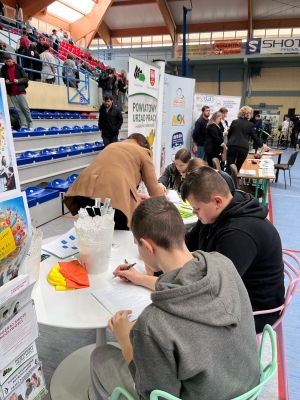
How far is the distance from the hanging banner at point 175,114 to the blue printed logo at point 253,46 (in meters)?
10.1

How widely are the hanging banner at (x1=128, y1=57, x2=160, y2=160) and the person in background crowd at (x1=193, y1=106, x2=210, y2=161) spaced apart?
2.84 m

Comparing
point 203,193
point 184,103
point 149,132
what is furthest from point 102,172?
point 184,103

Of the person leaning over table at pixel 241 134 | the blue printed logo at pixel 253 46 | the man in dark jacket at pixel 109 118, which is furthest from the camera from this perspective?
the blue printed logo at pixel 253 46

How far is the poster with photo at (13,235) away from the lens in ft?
2.79

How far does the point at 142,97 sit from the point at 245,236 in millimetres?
2325

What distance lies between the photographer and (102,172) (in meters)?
2.01

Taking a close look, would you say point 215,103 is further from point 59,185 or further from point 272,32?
point 272,32

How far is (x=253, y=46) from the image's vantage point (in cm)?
1384

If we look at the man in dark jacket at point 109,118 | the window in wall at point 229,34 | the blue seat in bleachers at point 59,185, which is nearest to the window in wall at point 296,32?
the window in wall at point 229,34

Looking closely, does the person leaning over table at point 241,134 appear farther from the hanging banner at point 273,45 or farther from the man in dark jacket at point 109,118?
the hanging banner at point 273,45

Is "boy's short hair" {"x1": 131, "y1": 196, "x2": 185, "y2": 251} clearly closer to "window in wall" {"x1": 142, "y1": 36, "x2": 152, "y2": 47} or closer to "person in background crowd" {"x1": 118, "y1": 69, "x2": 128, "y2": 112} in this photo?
"person in background crowd" {"x1": 118, "y1": 69, "x2": 128, "y2": 112}

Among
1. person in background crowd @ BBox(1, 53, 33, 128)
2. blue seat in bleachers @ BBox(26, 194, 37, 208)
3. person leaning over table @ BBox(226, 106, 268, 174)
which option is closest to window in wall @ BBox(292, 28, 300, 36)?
person leaning over table @ BBox(226, 106, 268, 174)

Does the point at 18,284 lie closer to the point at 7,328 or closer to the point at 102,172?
the point at 7,328

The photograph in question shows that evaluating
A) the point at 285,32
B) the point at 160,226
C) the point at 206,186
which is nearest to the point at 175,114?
the point at 206,186
